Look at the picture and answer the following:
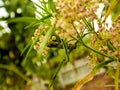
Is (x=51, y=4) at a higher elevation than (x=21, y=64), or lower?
higher

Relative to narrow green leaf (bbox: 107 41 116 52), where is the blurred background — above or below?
below

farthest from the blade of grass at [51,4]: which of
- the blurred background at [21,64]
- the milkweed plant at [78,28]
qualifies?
the blurred background at [21,64]

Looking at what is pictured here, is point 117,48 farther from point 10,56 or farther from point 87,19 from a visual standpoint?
point 10,56

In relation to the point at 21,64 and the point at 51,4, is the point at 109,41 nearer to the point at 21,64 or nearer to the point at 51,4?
the point at 51,4

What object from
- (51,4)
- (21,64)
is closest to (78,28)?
(51,4)

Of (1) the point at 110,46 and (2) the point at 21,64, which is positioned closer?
(1) the point at 110,46

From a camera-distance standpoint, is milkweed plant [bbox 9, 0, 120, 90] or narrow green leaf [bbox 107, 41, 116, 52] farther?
narrow green leaf [bbox 107, 41, 116, 52]

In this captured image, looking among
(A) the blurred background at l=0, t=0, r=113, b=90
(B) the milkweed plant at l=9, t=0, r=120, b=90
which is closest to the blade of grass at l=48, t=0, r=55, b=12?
(B) the milkweed plant at l=9, t=0, r=120, b=90

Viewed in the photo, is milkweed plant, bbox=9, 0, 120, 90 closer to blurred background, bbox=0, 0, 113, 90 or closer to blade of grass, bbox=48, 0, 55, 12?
blade of grass, bbox=48, 0, 55, 12

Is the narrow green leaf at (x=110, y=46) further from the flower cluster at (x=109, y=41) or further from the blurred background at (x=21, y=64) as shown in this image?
the blurred background at (x=21, y=64)
